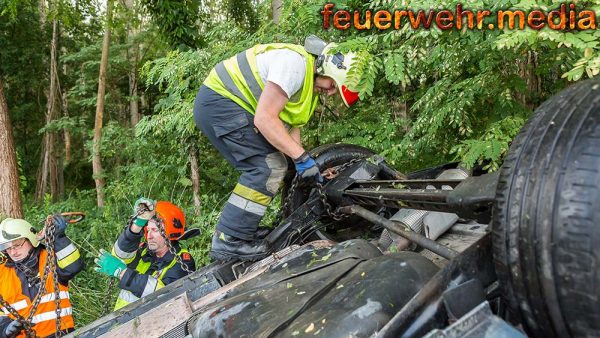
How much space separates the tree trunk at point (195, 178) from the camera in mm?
6636

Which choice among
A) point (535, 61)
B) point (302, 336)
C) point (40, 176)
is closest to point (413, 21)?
point (535, 61)

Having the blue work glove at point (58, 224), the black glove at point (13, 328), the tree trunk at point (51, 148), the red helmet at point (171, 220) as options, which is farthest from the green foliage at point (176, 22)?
the tree trunk at point (51, 148)

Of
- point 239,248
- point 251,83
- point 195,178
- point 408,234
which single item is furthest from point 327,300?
point 195,178

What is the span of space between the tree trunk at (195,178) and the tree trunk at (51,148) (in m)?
9.65

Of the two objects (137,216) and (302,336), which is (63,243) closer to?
(137,216)

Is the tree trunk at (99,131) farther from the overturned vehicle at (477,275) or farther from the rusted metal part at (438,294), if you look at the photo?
the rusted metal part at (438,294)

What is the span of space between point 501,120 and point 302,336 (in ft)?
7.59

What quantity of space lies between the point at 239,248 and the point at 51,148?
53.1 feet

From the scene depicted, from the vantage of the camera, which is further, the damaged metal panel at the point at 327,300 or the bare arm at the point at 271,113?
the bare arm at the point at 271,113

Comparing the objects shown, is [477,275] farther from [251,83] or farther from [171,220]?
[171,220]

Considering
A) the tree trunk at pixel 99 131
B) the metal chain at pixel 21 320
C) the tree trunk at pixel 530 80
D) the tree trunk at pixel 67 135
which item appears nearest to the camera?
the metal chain at pixel 21 320

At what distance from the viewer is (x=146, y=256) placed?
3561 millimetres

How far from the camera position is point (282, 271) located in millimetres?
2104

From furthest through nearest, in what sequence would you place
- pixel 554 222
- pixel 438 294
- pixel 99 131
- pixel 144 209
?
pixel 99 131, pixel 144 209, pixel 438 294, pixel 554 222
